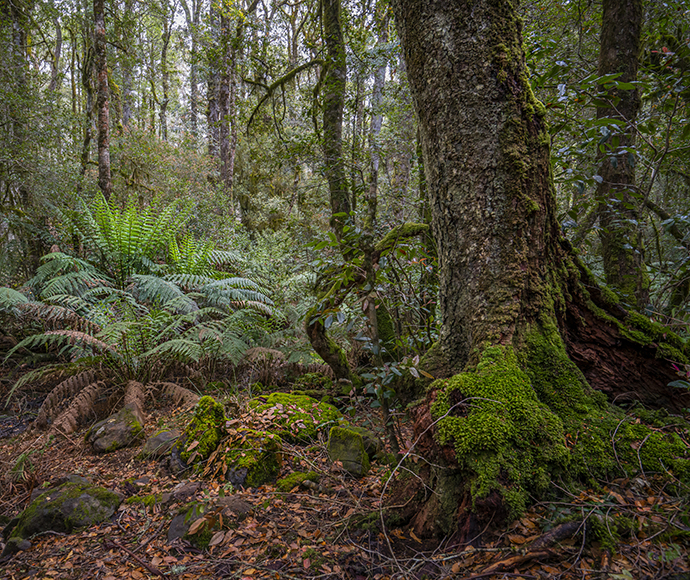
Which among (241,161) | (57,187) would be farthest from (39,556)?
(241,161)

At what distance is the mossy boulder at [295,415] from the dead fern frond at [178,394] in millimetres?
746

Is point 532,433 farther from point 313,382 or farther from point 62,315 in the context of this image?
point 62,315

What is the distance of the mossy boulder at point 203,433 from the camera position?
8.09 ft

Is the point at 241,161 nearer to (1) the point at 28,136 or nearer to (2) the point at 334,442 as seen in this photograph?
(1) the point at 28,136

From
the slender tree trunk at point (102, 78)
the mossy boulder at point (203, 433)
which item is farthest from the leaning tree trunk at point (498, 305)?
the slender tree trunk at point (102, 78)

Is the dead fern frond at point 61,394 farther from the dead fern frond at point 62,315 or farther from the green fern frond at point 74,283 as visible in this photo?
the green fern frond at point 74,283

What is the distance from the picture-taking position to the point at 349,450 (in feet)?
7.50

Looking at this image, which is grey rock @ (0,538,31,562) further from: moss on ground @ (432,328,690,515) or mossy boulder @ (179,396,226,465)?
moss on ground @ (432,328,690,515)

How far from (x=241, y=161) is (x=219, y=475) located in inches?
452

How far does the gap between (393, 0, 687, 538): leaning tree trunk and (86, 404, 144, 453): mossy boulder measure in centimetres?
241

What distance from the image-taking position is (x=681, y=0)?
2910mm

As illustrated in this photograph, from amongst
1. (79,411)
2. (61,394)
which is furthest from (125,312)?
(79,411)

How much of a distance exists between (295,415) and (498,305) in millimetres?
1744

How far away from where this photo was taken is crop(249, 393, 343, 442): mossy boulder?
262 cm
